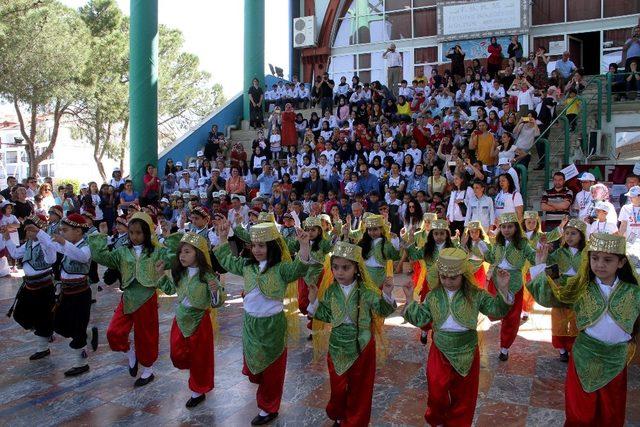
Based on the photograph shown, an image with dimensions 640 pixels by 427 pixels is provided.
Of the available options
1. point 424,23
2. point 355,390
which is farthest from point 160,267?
point 424,23

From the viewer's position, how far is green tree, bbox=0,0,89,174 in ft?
71.4

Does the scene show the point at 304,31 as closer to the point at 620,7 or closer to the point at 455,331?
the point at 620,7

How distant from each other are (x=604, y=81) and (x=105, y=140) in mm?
26202

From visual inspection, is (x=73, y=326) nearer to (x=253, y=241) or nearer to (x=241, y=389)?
(x=241, y=389)

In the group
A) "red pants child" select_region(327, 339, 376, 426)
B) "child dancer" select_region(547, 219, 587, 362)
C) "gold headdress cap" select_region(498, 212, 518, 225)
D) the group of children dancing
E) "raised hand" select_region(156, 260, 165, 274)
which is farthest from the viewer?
"gold headdress cap" select_region(498, 212, 518, 225)

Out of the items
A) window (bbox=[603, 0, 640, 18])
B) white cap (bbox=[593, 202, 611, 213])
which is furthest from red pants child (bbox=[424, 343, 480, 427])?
window (bbox=[603, 0, 640, 18])

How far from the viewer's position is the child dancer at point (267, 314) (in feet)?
15.8

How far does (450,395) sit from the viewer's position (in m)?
4.20

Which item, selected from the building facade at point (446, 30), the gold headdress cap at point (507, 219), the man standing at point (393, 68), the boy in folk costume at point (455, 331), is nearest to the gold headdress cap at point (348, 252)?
the boy in folk costume at point (455, 331)

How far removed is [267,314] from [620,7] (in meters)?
18.0

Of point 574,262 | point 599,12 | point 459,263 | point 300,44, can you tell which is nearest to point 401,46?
point 300,44

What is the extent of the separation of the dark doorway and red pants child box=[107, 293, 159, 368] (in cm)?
1759

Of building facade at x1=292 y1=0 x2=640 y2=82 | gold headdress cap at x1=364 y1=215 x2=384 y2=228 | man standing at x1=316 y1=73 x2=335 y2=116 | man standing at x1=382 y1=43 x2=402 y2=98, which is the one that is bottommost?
gold headdress cap at x1=364 y1=215 x2=384 y2=228

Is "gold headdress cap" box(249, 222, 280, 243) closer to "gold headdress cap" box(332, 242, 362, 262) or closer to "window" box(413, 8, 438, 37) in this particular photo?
"gold headdress cap" box(332, 242, 362, 262)
